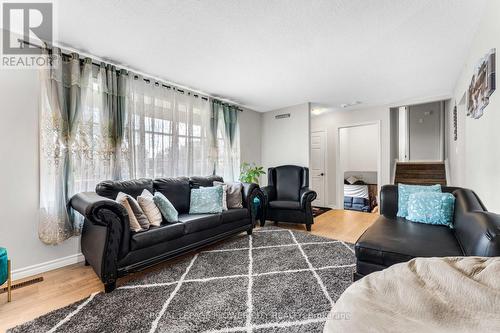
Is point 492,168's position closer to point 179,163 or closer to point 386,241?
point 386,241

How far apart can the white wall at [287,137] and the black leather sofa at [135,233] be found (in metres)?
2.10

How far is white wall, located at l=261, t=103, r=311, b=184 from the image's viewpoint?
4.84 meters

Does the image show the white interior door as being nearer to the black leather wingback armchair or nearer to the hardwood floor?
the black leather wingback armchair

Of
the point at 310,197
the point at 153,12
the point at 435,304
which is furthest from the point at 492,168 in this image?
the point at 153,12

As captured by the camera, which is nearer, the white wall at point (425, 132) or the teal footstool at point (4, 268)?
the teal footstool at point (4, 268)

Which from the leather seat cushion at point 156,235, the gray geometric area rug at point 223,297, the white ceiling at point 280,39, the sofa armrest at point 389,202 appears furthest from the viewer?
the sofa armrest at point 389,202

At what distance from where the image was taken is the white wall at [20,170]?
2.19 metres

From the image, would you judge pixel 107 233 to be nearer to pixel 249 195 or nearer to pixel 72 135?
pixel 72 135

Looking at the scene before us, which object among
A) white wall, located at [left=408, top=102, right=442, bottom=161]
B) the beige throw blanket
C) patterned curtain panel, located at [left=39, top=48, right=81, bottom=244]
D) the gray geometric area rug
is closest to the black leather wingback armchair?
the gray geometric area rug

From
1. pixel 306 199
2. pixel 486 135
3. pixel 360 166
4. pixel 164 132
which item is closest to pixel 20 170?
pixel 164 132

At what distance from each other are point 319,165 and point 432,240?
13.5ft

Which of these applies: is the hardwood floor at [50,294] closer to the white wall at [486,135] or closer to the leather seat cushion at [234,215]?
the leather seat cushion at [234,215]

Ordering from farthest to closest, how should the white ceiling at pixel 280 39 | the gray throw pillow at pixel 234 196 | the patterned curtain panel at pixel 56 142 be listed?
the gray throw pillow at pixel 234 196 → the patterned curtain panel at pixel 56 142 → the white ceiling at pixel 280 39

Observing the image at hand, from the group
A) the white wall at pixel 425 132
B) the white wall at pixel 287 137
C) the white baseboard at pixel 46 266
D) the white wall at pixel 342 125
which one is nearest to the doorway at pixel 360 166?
the white wall at pixel 342 125
